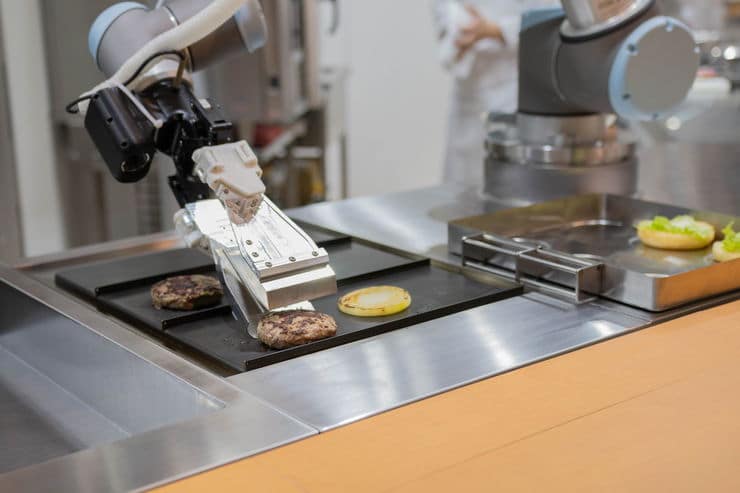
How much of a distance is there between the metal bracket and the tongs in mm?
239

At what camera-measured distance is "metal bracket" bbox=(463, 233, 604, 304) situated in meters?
0.94

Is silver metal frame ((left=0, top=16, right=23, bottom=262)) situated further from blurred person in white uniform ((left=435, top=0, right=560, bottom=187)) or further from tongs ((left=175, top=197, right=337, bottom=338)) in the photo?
tongs ((left=175, top=197, right=337, bottom=338))

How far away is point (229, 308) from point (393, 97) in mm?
3120

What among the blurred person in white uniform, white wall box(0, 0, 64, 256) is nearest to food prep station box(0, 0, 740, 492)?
the blurred person in white uniform

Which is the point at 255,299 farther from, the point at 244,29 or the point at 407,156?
the point at 407,156

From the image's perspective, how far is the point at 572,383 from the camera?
2.49 ft

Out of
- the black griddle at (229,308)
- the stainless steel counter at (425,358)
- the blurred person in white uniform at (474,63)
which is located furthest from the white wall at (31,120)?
the stainless steel counter at (425,358)

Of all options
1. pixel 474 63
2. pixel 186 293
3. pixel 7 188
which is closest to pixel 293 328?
pixel 186 293

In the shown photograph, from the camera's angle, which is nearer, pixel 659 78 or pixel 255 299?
pixel 255 299

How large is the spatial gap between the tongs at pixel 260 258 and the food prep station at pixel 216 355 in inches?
1.5

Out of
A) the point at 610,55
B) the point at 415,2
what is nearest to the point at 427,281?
the point at 610,55

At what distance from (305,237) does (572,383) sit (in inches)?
11.0

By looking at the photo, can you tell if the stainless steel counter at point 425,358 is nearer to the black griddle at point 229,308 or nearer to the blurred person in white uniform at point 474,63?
the black griddle at point 229,308

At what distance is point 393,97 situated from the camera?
396cm
